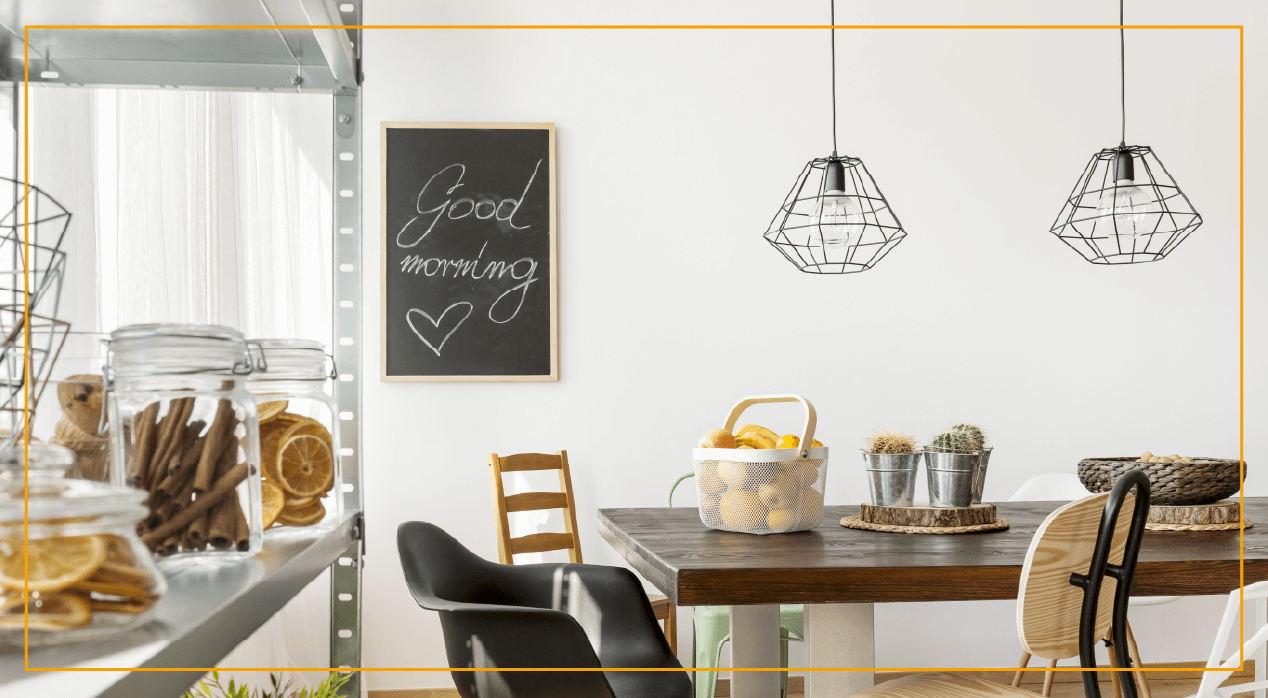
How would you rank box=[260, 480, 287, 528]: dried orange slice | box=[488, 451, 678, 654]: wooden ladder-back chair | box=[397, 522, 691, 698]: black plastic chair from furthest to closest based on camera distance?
box=[488, 451, 678, 654]: wooden ladder-back chair
box=[397, 522, 691, 698]: black plastic chair
box=[260, 480, 287, 528]: dried orange slice

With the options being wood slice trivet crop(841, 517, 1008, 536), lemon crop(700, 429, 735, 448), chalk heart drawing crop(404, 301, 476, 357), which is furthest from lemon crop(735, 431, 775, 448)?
chalk heart drawing crop(404, 301, 476, 357)

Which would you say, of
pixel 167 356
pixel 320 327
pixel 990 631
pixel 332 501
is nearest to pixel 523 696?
pixel 332 501

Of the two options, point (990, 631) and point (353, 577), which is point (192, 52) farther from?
point (990, 631)

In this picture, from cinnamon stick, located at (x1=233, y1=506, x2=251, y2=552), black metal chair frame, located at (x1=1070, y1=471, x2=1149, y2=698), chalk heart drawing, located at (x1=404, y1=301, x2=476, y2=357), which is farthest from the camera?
A: chalk heart drawing, located at (x1=404, y1=301, x2=476, y2=357)

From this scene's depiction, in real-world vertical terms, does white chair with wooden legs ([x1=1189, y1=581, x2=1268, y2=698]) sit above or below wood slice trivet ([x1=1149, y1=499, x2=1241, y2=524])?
below

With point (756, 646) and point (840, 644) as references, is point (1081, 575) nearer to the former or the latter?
point (840, 644)

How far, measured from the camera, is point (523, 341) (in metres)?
3.03

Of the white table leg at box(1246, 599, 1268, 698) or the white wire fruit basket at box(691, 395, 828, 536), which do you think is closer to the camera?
the white wire fruit basket at box(691, 395, 828, 536)

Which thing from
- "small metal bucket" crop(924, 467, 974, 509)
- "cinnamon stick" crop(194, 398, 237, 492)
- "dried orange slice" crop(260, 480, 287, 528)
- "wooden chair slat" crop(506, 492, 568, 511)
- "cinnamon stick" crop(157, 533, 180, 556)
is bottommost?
"wooden chair slat" crop(506, 492, 568, 511)

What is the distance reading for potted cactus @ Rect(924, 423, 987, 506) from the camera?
1.67 m

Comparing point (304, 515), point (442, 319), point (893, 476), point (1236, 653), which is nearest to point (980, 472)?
point (893, 476)

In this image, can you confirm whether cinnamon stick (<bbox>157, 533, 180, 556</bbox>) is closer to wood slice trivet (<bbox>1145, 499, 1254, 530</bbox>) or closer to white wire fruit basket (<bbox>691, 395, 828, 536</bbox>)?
white wire fruit basket (<bbox>691, 395, 828, 536</bbox>)

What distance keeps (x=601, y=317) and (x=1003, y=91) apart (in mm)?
1631

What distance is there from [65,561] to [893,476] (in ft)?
5.01
